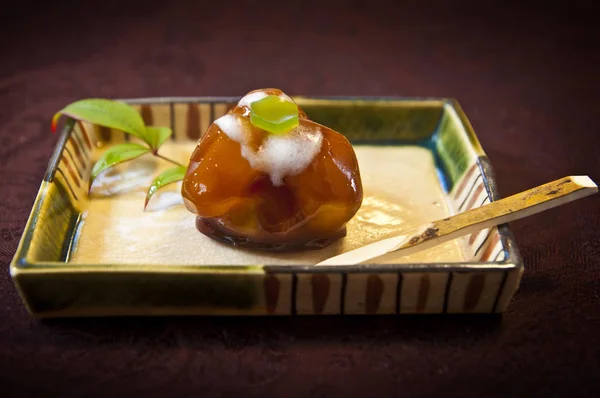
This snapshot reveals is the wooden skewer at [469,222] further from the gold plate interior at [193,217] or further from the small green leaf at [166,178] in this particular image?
the small green leaf at [166,178]

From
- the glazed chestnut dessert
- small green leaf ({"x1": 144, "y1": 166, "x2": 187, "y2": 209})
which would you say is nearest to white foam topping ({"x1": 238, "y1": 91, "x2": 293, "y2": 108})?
the glazed chestnut dessert

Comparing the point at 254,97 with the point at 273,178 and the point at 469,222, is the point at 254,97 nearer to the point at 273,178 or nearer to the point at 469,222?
the point at 273,178

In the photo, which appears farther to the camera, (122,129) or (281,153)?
(122,129)

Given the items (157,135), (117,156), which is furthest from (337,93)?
(117,156)

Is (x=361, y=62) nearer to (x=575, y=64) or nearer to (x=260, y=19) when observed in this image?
(x=260, y=19)

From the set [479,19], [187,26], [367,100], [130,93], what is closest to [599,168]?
[367,100]

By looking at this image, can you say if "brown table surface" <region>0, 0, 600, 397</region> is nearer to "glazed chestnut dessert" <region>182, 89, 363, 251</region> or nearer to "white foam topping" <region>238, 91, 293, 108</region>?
"glazed chestnut dessert" <region>182, 89, 363, 251</region>
